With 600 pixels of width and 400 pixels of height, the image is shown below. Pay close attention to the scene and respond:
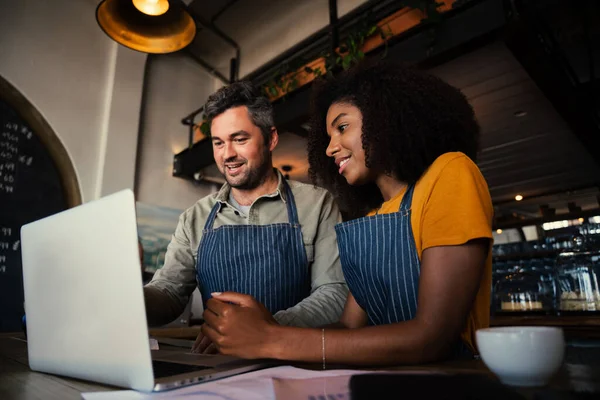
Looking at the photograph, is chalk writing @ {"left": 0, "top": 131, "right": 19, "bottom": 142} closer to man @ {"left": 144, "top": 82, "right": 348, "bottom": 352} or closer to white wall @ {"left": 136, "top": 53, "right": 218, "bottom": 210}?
white wall @ {"left": 136, "top": 53, "right": 218, "bottom": 210}

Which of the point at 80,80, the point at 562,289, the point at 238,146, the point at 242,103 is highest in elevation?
the point at 80,80

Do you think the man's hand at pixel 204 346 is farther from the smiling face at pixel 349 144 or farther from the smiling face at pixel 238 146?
the smiling face at pixel 238 146

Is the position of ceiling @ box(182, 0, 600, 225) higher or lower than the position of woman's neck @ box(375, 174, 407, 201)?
higher

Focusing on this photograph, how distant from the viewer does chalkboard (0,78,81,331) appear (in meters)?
2.93

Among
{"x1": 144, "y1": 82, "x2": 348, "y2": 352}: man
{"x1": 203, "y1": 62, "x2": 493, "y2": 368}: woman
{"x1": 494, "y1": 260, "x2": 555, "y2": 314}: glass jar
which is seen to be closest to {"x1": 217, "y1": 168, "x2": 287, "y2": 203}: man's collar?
{"x1": 144, "y1": 82, "x2": 348, "y2": 352}: man

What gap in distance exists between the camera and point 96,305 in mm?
580

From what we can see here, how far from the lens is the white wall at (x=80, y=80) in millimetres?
3330

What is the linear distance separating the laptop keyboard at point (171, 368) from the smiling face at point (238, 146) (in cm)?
90

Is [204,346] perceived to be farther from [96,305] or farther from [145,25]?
[145,25]

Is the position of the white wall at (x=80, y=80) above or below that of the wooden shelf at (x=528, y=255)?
above

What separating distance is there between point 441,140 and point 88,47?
150 inches

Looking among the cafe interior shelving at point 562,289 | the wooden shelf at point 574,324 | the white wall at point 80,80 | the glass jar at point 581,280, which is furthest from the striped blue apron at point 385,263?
the white wall at point 80,80

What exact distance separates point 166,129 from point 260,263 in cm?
347

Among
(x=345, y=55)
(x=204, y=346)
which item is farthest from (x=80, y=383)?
(x=345, y=55)
